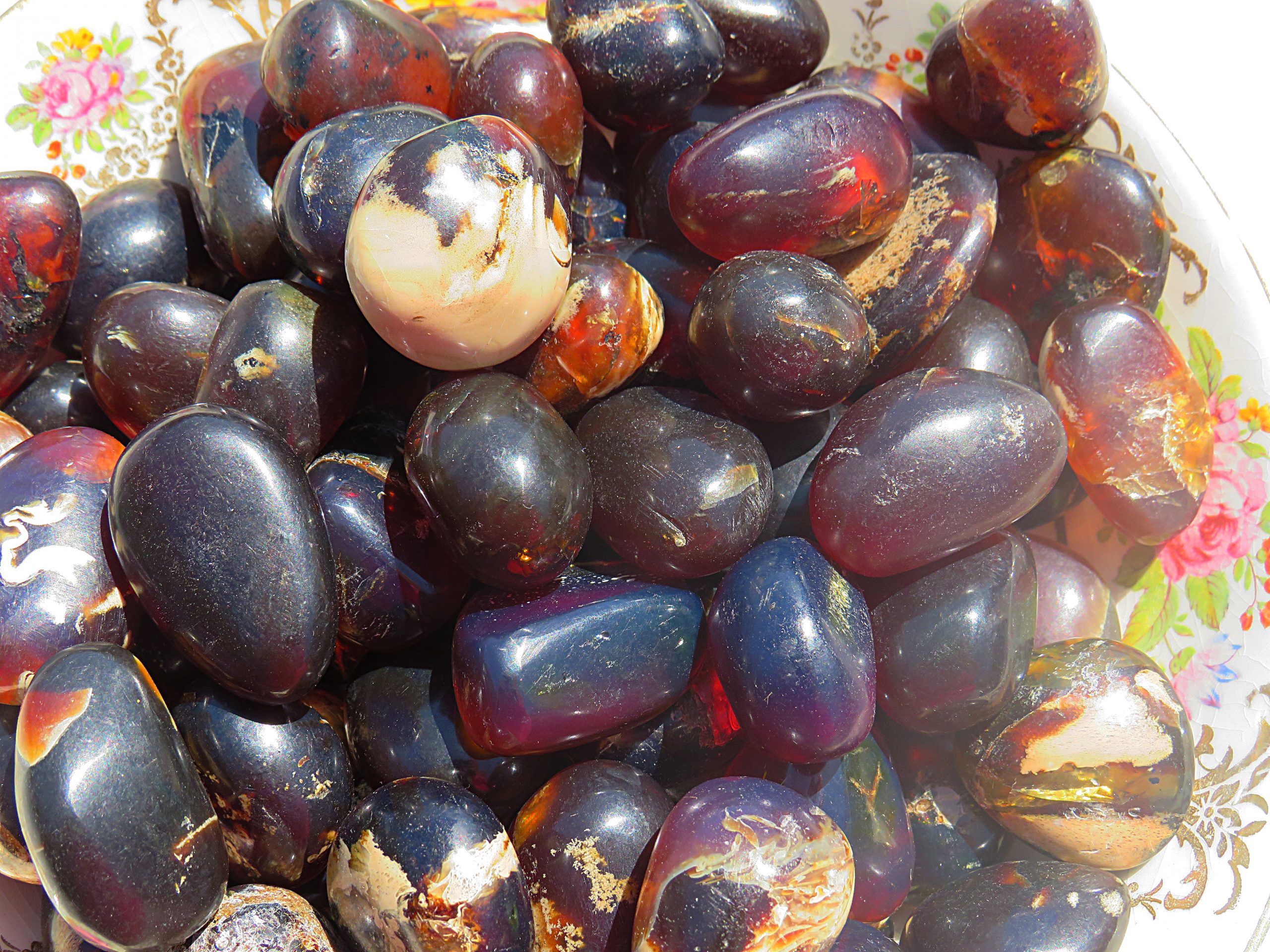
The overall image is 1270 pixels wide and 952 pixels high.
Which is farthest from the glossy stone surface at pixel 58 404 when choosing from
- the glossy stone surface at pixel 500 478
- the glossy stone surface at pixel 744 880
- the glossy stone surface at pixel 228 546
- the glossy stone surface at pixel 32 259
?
the glossy stone surface at pixel 744 880

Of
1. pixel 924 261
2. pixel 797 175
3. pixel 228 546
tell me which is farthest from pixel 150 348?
pixel 924 261

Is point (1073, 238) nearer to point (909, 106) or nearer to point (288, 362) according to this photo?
point (909, 106)

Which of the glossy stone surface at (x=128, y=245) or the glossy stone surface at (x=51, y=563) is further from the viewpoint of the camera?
the glossy stone surface at (x=128, y=245)

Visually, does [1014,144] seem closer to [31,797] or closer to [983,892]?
[983,892]

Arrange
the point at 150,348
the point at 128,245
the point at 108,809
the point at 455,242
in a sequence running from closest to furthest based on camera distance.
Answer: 1. the point at 108,809
2. the point at 455,242
3. the point at 150,348
4. the point at 128,245

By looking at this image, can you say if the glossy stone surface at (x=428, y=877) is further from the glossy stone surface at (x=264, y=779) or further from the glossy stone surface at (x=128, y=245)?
the glossy stone surface at (x=128, y=245)

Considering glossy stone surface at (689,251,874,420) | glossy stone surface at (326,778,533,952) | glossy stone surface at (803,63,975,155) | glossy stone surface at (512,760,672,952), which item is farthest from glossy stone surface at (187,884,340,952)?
glossy stone surface at (803,63,975,155)
